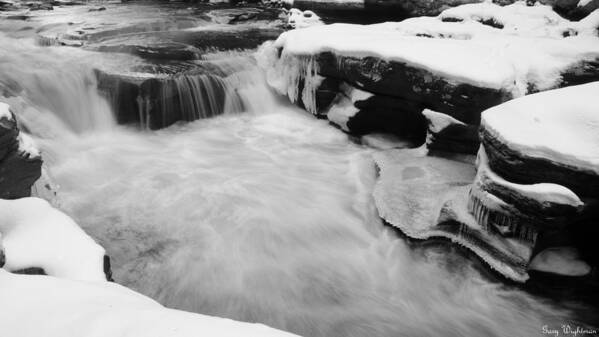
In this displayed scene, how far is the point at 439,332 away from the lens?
3.87 m

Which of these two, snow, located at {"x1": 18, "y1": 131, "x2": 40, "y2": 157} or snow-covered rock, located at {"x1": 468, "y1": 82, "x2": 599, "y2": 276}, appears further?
snow, located at {"x1": 18, "y1": 131, "x2": 40, "y2": 157}

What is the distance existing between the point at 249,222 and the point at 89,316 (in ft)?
11.7

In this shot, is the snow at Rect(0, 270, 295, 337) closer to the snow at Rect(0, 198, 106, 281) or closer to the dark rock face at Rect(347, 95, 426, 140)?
the snow at Rect(0, 198, 106, 281)

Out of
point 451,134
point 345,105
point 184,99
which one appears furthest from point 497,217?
point 184,99

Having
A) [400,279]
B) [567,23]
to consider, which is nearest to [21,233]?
[400,279]

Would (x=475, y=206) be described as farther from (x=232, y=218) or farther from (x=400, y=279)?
(x=232, y=218)

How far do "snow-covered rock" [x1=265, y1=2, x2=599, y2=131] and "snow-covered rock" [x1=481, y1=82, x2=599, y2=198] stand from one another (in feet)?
4.02

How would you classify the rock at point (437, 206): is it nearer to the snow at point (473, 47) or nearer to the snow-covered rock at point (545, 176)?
the snow-covered rock at point (545, 176)

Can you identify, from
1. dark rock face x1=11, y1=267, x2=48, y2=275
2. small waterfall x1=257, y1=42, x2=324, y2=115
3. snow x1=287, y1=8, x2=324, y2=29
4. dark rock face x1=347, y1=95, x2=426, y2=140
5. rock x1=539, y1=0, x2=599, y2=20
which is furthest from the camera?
snow x1=287, y1=8, x2=324, y2=29

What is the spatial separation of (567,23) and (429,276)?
8.08 metres

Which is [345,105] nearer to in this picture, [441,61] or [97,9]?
[441,61]

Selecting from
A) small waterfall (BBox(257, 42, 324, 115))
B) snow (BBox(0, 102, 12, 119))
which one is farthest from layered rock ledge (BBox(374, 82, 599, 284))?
snow (BBox(0, 102, 12, 119))

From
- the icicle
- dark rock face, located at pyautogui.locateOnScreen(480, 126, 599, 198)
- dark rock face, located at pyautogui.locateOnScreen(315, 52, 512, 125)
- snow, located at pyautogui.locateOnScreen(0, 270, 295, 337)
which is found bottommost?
the icicle
